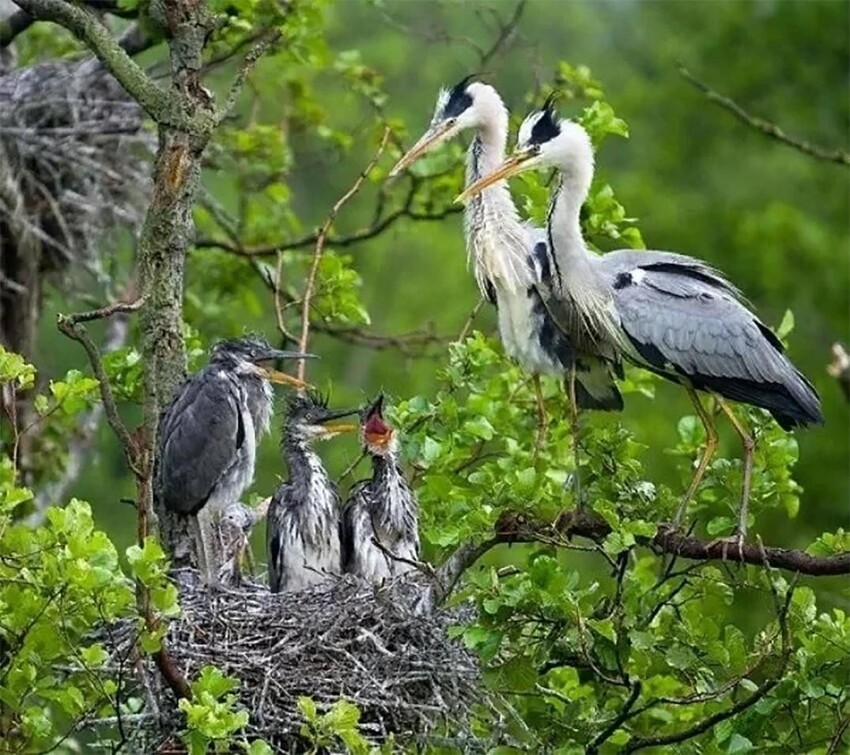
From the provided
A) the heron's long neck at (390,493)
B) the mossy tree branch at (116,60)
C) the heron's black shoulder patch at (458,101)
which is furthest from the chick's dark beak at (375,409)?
the mossy tree branch at (116,60)

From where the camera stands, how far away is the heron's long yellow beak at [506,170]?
22.4 feet

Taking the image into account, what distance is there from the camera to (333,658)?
20.5 ft

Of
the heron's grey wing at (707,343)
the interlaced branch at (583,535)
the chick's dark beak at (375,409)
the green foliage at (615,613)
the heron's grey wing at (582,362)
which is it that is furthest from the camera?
the chick's dark beak at (375,409)

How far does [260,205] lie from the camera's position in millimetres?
10406

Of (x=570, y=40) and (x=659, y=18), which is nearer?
(x=659, y=18)

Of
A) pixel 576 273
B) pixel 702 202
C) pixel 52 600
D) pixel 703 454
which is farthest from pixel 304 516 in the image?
pixel 702 202

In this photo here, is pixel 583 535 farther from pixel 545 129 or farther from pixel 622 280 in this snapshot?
pixel 545 129

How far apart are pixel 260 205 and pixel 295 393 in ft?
9.47

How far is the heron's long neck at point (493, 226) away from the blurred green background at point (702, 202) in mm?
9706

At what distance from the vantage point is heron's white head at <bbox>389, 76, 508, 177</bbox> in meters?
7.38

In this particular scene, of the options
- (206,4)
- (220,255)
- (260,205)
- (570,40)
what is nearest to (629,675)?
(206,4)

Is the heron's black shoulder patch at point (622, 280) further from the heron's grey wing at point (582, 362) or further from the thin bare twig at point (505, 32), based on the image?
the thin bare twig at point (505, 32)

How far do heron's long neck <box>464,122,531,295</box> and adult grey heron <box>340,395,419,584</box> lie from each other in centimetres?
60

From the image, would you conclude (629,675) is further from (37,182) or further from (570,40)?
(570,40)
